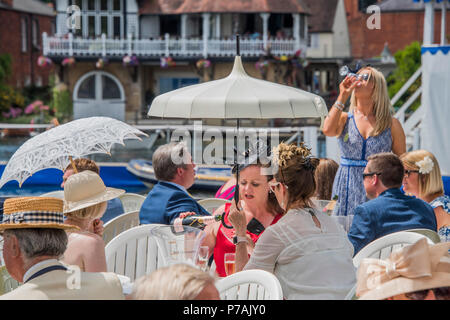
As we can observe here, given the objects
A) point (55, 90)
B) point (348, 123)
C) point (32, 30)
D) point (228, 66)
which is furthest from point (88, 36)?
point (348, 123)

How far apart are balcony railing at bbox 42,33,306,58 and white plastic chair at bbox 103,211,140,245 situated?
2500 centimetres

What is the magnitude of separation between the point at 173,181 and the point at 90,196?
81 cm

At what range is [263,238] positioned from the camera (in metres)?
2.80

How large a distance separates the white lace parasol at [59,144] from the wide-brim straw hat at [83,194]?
0.82 m

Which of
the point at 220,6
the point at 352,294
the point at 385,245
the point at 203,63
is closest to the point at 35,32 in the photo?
the point at 220,6

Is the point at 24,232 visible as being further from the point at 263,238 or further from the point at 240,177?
the point at 240,177

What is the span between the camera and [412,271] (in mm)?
2035

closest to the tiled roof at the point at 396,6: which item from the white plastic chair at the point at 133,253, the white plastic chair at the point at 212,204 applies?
the white plastic chair at the point at 212,204

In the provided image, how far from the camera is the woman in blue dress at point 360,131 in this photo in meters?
4.58

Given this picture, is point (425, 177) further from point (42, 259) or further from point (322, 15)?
point (322, 15)

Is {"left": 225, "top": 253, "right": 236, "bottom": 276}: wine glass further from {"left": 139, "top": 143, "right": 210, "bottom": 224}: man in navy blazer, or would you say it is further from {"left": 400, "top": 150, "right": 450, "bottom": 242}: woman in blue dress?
{"left": 400, "top": 150, "right": 450, "bottom": 242}: woman in blue dress

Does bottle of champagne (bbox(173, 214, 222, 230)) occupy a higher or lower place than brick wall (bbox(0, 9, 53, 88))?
lower

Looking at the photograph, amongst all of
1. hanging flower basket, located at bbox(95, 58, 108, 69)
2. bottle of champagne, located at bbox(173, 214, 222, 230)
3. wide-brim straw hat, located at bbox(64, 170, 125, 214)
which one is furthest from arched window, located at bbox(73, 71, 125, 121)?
wide-brim straw hat, located at bbox(64, 170, 125, 214)

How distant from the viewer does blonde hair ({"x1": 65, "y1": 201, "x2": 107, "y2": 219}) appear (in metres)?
3.31
